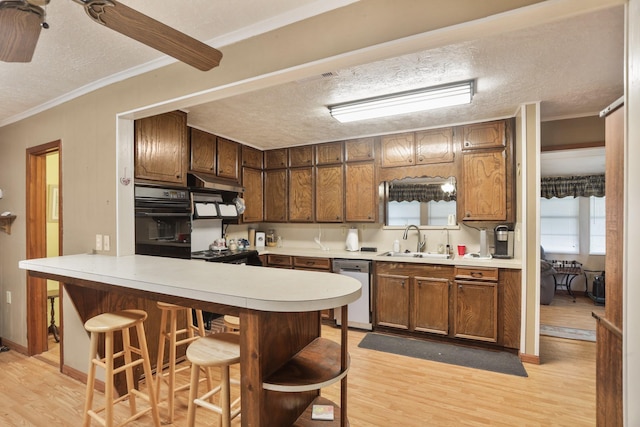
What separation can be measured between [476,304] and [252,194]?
3058mm

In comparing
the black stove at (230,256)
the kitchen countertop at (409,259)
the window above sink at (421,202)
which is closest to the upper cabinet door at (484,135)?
the window above sink at (421,202)

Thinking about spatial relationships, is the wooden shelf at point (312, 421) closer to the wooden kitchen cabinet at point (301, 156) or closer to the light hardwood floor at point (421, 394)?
the light hardwood floor at point (421, 394)

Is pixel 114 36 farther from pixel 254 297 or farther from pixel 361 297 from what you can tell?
pixel 361 297

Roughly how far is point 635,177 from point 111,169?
289cm

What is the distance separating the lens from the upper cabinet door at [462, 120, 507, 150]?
10.6 feet

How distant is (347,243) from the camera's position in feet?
13.7

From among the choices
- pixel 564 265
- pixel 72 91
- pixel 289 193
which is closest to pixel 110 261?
pixel 72 91

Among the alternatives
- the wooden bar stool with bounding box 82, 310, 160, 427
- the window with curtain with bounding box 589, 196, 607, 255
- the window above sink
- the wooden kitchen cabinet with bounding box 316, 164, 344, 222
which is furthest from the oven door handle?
the window with curtain with bounding box 589, 196, 607, 255

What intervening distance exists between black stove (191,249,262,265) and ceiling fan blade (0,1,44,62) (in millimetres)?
2420

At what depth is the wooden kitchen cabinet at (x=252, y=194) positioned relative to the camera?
425cm

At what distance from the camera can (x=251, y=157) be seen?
4.36 m

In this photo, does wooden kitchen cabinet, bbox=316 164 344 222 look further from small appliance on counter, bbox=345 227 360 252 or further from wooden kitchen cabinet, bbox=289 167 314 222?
small appliance on counter, bbox=345 227 360 252

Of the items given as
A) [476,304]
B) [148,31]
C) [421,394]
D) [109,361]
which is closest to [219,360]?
[109,361]

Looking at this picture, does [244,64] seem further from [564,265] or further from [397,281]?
[564,265]
